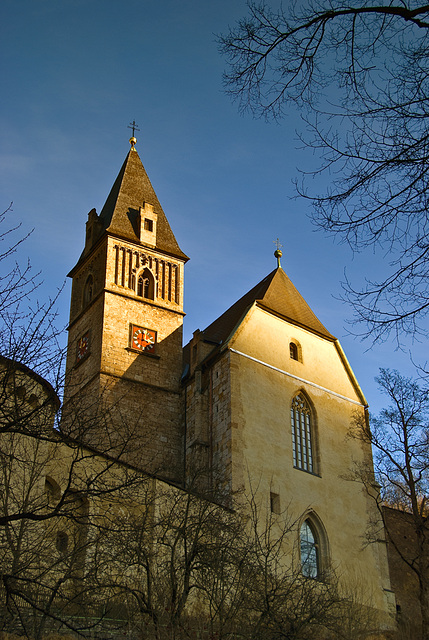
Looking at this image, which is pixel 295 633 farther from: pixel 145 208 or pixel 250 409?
pixel 145 208

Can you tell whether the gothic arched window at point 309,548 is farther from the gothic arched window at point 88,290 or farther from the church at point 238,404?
the gothic arched window at point 88,290

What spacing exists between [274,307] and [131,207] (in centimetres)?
842

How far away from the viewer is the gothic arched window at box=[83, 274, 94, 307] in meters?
32.5

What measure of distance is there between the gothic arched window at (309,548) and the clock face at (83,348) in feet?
33.9

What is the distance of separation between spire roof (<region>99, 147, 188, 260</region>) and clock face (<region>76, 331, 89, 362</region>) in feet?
14.4

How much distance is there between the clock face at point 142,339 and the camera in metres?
30.1

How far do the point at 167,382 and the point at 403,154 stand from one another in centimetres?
2350

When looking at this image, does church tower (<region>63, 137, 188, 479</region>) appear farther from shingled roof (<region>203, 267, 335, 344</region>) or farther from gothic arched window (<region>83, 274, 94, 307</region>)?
shingled roof (<region>203, 267, 335, 344</region>)

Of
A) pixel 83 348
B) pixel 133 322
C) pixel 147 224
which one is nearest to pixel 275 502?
pixel 133 322

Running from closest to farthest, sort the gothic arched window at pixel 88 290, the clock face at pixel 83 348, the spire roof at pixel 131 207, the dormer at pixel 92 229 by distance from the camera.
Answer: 1. the clock face at pixel 83 348
2. the gothic arched window at pixel 88 290
3. the spire roof at pixel 131 207
4. the dormer at pixel 92 229

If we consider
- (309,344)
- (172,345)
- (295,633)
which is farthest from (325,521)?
(295,633)

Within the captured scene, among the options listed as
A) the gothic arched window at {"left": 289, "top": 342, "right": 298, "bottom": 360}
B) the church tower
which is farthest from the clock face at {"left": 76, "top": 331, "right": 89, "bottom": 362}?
the gothic arched window at {"left": 289, "top": 342, "right": 298, "bottom": 360}

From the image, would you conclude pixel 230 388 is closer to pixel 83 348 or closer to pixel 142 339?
pixel 142 339

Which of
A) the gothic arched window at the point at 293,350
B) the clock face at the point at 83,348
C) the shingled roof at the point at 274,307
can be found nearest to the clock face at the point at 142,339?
the clock face at the point at 83,348
